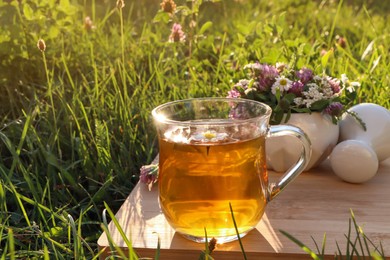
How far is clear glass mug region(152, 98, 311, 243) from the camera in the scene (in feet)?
3.66

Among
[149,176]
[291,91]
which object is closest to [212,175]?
[149,176]

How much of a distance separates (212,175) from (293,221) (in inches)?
9.4

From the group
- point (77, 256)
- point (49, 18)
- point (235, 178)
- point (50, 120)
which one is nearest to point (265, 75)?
point (235, 178)

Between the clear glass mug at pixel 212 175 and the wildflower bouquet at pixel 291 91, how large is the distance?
33cm

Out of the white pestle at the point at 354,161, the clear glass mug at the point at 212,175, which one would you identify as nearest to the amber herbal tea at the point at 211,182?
the clear glass mug at the point at 212,175

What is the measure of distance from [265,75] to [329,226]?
48 cm

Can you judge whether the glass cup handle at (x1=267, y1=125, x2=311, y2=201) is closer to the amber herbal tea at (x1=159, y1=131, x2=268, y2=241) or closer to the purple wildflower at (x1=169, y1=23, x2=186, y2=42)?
the amber herbal tea at (x1=159, y1=131, x2=268, y2=241)

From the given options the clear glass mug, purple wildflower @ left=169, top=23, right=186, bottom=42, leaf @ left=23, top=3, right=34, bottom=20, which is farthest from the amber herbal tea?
leaf @ left=23, top=3, right=34, bottom=20

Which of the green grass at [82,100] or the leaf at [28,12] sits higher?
the leaf at [28,12]

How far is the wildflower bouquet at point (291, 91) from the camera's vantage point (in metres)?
1.52

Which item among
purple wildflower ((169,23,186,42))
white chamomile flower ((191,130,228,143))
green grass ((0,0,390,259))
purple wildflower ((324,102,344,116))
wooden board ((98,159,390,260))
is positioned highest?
white chamomile flower ((191,130,228,143))

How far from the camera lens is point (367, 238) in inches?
44.7

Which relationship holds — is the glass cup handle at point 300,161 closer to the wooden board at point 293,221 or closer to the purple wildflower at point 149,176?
the wooden board at point 293,221

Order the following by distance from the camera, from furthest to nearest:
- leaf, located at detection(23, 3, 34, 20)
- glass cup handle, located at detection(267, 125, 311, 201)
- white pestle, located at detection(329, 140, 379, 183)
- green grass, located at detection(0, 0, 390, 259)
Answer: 1. leaf, located at detection(23, 3, 34, 20)
2. green grass, located at detection(0, 0, 390, 259)
3. white pestle, located at detection(329, 140, 379, 183)
4. glass cup handle, located at detection(267, 125, 311, 201)
